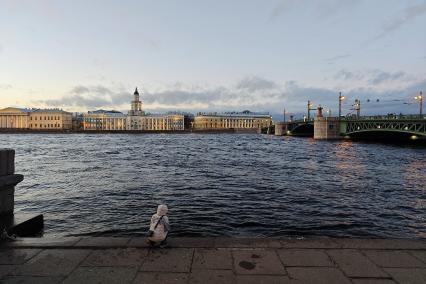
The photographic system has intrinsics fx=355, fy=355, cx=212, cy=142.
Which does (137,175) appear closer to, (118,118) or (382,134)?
(382,134)

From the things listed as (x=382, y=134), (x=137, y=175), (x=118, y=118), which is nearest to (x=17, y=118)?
(x=118, y=118)

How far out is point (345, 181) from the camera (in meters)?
21.0

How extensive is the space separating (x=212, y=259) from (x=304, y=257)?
1.50 meters

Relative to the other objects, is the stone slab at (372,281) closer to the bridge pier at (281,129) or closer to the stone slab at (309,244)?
the stone slab at (309,244)

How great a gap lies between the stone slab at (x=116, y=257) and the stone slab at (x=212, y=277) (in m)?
0.99

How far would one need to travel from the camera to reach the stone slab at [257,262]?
526 cm

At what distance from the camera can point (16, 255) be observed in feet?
19.1

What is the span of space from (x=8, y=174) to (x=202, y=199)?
8.17m

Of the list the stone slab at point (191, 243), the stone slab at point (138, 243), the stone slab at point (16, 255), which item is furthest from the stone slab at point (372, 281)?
the stone slab at point (16, 255)

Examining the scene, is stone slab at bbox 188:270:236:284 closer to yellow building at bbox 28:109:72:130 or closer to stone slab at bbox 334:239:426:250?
stone slab at bbox 334:239:426:250

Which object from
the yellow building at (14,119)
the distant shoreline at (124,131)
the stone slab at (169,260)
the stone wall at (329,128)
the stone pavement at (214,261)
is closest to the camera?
the stone pavement at (214,261)

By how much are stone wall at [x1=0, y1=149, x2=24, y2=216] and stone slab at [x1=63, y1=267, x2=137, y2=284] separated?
12.4 feet

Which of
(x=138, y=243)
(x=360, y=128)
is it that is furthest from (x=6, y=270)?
(x=360, y=128)

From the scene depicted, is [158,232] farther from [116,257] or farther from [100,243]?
[100,243]
